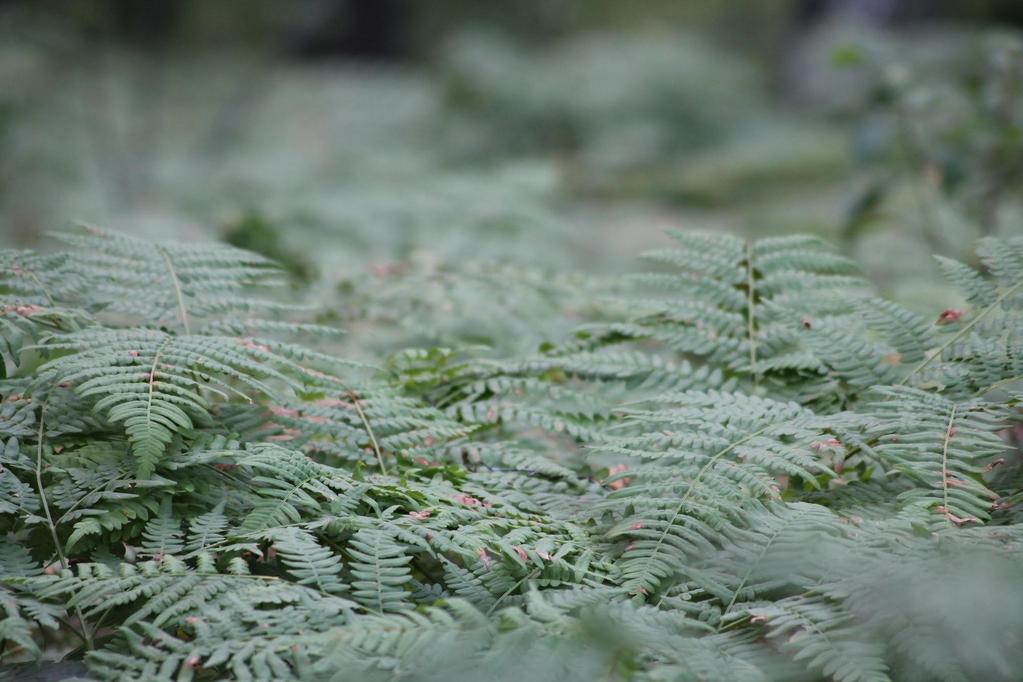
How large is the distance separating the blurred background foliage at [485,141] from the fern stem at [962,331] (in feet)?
1.69

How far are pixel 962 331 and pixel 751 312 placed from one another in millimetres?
369

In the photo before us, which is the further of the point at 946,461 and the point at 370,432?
the point at 370,432

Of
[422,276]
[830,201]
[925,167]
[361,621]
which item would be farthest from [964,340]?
[830,201]

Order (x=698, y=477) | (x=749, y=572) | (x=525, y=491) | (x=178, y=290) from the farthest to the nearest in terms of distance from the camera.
→ 1. (x=178, y=290)
2. (x=525, y=491)
3. (x=698, y=477)
4. (x=749, y=572)

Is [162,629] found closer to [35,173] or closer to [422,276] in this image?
[422,276]

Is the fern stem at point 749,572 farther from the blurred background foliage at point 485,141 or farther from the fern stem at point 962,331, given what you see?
the blurred background foliage at point 485,141

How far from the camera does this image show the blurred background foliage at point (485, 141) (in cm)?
315

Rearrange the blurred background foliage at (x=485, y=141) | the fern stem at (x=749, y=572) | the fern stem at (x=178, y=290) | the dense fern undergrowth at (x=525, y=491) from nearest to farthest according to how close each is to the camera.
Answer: the dense fern undergrowth at (x=525, y=491) < the fern stem at (x=749, y=572) < the fern stem at (x=178, y=290) < the blurred background foliage at (x=485, y=141)

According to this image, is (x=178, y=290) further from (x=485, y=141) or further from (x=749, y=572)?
(x=485, y=141)

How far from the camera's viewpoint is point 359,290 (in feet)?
7.72

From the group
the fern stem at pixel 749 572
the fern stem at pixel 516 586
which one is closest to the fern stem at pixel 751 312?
the fern stem at pixel 749 572

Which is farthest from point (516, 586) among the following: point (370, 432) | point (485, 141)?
point (485, 141)

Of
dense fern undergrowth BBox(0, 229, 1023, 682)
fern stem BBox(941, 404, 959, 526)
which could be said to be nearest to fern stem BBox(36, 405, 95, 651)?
dense fern undergrowth BBox(0, 229, 1023, 682)

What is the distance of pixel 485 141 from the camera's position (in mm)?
6945
